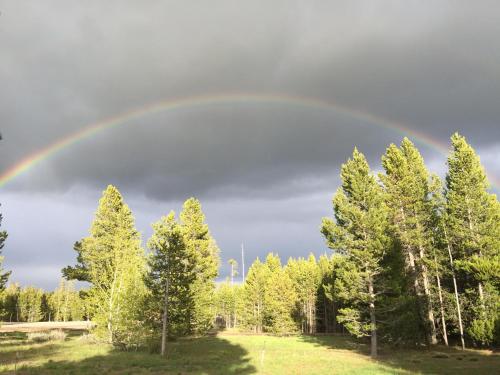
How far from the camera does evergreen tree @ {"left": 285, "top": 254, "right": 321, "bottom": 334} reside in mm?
72625

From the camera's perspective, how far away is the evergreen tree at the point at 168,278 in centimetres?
2989

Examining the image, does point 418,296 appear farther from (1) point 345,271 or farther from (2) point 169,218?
(2) point 169,218

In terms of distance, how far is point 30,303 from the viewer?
4503 inches

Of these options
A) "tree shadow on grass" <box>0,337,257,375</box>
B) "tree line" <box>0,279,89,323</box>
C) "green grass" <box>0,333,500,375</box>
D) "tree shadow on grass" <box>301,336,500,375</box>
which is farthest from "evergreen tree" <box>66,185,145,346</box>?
"tree line" <box>0,279,89,323</box>

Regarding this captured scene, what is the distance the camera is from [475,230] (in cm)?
3125

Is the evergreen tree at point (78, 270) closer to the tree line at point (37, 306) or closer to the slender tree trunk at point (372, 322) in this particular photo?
the slender tree trunk at point (372, 322)

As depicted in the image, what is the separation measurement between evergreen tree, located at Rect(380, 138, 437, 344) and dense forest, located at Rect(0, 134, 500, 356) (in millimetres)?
116

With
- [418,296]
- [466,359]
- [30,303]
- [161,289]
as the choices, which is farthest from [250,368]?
[30,303]

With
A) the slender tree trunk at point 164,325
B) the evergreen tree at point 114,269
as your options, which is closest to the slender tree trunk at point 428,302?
the slender tree trunk at point 164,325

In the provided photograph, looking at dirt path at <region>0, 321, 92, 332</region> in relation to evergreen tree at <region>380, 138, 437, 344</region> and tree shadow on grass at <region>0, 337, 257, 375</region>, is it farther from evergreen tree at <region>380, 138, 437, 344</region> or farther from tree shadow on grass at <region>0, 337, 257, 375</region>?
evergreen tree at <region>380, 138, 437, 344</region>

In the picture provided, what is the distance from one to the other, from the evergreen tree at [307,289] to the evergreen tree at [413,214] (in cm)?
3507

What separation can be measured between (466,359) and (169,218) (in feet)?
77.9

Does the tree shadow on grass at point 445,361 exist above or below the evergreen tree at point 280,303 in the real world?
below

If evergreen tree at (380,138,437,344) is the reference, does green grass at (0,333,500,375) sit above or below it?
below
